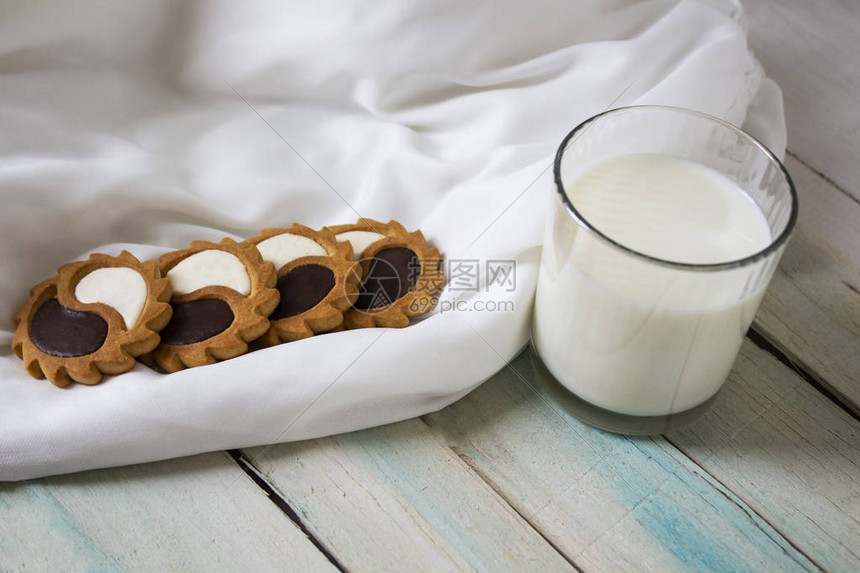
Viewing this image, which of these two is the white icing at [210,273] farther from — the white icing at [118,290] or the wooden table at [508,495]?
the wooden table at [508,495]

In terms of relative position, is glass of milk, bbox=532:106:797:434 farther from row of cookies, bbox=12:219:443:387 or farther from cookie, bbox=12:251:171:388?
cookie, bbox=12:251:171:388

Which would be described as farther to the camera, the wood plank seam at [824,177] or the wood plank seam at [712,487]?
the wood plank seam at [824,177]

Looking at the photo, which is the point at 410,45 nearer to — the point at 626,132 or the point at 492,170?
the point at 492,170

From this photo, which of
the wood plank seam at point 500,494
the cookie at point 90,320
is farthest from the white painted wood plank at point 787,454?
the cookie at point 90,320

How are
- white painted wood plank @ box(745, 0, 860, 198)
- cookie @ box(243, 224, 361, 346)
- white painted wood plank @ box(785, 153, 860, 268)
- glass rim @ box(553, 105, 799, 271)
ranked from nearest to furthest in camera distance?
glass rim @ box(553, 105, 799, 271) < cookie @ box(243, 224, 361, 346) < white painted wood plank @ box(785, 153, 860, 268) < white painted wood plank @ box(745, 0, 860, 198)

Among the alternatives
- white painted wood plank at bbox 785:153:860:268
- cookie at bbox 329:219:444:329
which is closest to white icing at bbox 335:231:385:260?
cookie at bbox 329:219:444:329

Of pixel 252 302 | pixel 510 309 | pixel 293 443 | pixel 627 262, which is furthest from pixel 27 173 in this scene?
pixel 627 262
